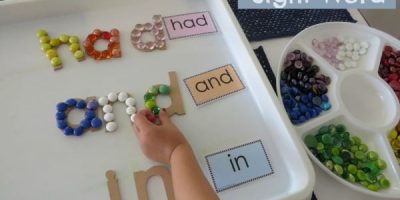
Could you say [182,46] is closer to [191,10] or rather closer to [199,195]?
[191,10]

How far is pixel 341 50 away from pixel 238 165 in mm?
351

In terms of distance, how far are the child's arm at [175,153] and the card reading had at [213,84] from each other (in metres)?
0.07

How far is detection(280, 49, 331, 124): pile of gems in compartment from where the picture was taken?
675 millimetres

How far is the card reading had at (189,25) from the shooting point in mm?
696

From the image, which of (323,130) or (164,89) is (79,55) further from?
(323,130)

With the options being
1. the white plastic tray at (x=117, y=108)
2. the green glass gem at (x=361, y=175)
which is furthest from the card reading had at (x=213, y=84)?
the green glass gem at (x=361, y=175)

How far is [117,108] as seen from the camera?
1.98 ft

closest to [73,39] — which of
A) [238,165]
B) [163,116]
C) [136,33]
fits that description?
[136,33]

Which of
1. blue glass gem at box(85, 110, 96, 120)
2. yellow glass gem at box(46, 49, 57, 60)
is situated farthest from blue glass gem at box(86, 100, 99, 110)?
yellow glass gem at box(46, 49, 57, 60)

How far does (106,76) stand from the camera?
631 mm

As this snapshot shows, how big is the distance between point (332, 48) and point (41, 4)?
1.74ft

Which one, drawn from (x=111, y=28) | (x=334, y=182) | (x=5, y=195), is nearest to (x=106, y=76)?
(x=111, y=28)

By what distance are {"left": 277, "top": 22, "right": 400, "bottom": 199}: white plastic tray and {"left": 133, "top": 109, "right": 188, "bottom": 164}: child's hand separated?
216 mm

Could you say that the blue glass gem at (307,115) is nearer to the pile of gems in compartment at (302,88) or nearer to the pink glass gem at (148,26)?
the pile of gems in compartment at (302,88)
